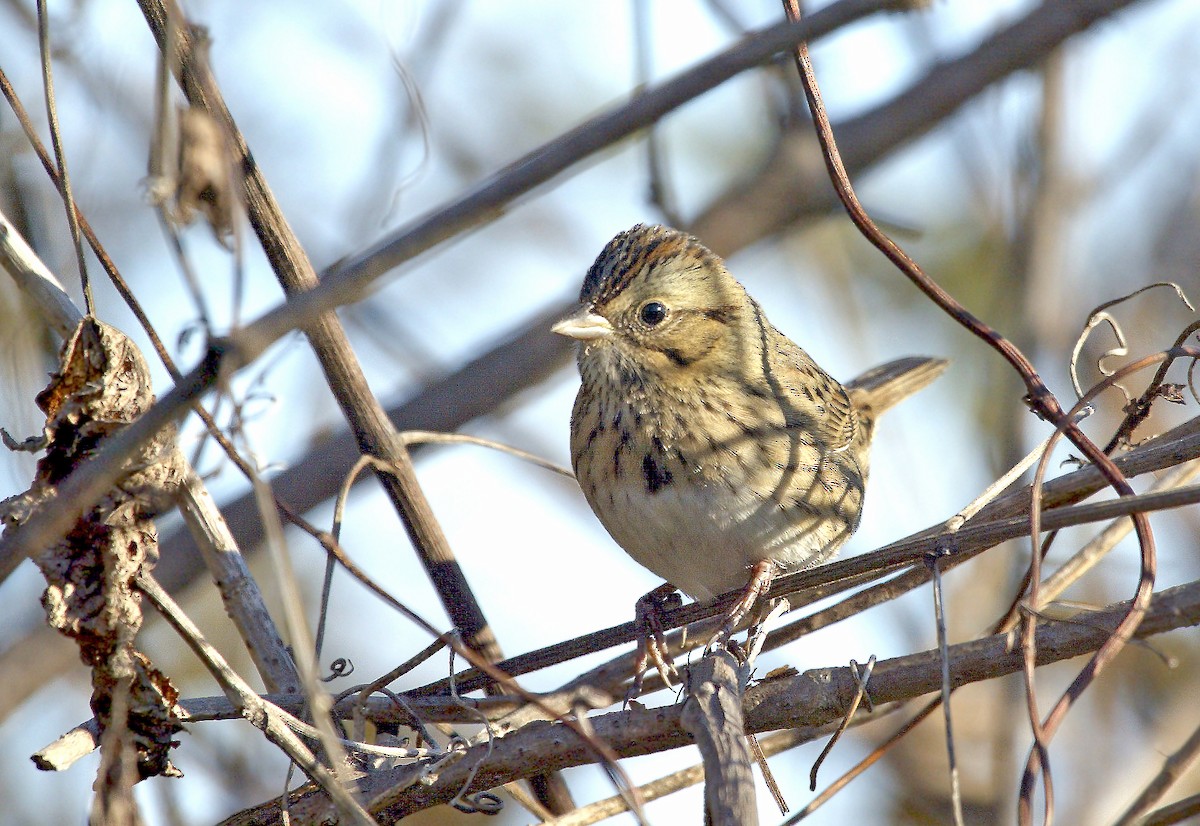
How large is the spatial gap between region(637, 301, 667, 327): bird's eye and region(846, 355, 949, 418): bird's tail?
3.72ft

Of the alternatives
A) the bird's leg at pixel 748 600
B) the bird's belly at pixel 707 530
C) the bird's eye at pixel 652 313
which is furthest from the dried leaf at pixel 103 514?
the bird's eye at pixel 652 313

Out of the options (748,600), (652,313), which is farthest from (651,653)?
(652,313)

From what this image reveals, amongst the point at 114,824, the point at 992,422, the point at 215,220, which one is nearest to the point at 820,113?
the point at 215,220

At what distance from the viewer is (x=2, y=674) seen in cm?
300

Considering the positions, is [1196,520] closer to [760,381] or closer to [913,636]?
[913,636]

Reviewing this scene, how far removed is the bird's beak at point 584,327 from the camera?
3359 millimetres

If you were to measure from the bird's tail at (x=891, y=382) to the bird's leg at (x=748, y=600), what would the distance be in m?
1.34

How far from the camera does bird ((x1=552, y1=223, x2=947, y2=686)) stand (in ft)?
10.6

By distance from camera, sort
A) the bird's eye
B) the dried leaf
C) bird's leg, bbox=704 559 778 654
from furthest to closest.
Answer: the bird's eye, bird's leg, bbox=704 559 778 654, the dried leaf

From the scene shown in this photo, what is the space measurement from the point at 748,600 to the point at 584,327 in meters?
1.01

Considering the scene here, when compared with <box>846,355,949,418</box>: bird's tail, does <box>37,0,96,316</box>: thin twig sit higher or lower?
lower

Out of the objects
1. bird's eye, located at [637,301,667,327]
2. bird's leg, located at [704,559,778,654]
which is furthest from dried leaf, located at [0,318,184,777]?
bird's eye, located at [637,301,667,327]

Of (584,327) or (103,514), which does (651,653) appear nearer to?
(584,327)

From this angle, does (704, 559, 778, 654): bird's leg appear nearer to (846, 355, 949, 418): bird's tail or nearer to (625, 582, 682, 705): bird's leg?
(625, 582, 682, 705): bird's leg
